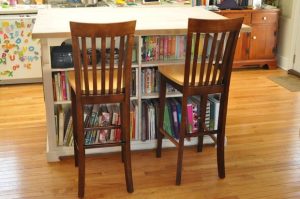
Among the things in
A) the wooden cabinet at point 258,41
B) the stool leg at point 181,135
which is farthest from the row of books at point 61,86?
the wooden cabinet at point 258,41

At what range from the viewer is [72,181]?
2850 millimetres

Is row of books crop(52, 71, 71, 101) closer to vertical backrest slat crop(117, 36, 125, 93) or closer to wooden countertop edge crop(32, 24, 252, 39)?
wooden countertop edge crop(32, 24, 252, 39)

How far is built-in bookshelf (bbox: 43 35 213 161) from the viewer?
3008 mm

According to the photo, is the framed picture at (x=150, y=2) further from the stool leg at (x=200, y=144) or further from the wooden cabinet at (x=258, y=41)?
the stool leg at (x=200, y=144)

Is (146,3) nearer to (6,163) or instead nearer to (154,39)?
(154,39)

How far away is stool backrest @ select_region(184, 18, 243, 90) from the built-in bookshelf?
37cm

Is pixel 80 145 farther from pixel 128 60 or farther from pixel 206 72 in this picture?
pixel 206 72

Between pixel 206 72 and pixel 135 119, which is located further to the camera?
pixel 135 119

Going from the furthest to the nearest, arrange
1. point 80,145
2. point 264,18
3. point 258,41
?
point 258,41 < point 264,18 < point 80,145

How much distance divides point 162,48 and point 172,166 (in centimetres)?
89

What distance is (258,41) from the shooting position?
5270 mm

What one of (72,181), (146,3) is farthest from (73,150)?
(146,3)

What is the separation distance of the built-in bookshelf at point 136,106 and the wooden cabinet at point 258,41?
223 cm

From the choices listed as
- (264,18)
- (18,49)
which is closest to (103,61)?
(18,49)
